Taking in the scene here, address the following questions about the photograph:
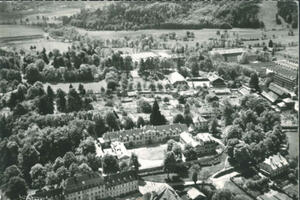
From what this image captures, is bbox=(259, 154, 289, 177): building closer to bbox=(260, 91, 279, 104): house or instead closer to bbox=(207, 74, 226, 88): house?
bbox=(260, 91, 279, 104): house

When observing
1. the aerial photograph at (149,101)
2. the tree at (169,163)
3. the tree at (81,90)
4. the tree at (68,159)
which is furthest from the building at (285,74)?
the tree at (68,159)

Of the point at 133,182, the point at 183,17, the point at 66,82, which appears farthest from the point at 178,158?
the point at 183,17

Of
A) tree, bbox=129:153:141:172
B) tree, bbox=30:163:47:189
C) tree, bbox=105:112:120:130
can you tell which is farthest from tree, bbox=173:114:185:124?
tree, bbox=30:163:47:189

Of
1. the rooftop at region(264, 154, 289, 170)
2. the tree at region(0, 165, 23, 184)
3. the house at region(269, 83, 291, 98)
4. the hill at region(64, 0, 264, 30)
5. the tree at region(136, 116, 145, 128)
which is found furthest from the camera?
the hill at region(64, 0, 264, 30)

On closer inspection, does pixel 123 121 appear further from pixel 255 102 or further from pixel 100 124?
pixel 255 102

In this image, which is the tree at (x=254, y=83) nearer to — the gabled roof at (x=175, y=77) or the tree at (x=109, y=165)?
the gabled roof at (x=175, y=77)
